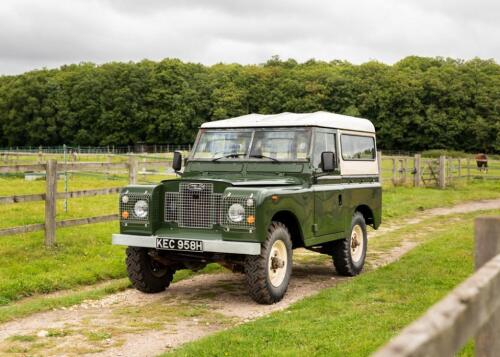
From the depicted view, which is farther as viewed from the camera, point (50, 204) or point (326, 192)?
point (50, 204)

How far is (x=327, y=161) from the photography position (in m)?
9.06

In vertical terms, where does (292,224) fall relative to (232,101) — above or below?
below

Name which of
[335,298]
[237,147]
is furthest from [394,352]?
[237,147]

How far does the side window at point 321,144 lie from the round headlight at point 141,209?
8.38 feet

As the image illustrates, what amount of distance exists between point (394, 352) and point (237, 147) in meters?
8.14

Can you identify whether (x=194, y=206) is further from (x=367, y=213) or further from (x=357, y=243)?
(x=367, y=213)

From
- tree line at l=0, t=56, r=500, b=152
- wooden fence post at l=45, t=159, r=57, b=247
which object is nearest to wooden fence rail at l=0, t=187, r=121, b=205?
wooden fence post at l=45, t=159, r=57, b=247

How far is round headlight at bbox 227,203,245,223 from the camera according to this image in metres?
7.69

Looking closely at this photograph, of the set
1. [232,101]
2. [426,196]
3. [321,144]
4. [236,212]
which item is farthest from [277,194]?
[232,101]

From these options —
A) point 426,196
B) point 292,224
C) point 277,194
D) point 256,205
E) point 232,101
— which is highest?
point 232,101

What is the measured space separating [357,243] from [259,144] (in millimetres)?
2500

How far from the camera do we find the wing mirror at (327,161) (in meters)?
9.05

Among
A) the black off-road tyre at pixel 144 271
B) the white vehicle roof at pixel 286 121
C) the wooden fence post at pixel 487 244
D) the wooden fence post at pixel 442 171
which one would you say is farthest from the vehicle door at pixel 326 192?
the wooden fence post at pixel 442 171

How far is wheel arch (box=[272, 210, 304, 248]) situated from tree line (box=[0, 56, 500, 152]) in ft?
261
